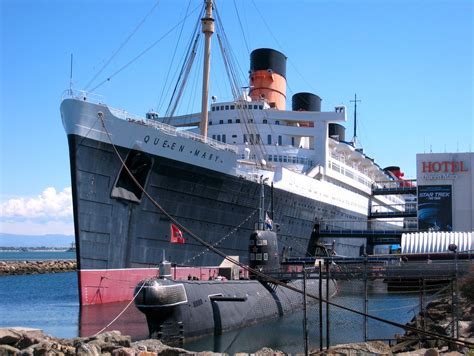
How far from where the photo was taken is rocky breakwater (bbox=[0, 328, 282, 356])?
47.1ft

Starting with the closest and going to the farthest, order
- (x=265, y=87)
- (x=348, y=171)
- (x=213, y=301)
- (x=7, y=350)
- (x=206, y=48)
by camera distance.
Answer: (x=7, y=350) → (x=213, y=301) → (x=206, y=48) → (x=265, y=87) → (x=348, y=171)

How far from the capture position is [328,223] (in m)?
44.8

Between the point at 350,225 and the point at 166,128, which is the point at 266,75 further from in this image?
the point at 166,128

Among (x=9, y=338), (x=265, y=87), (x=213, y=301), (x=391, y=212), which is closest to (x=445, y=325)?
(x=213, y=301)

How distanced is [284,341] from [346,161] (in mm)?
35025

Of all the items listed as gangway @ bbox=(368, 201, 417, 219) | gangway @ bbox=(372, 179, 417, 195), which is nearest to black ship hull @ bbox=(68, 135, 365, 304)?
gangway @ bbox=(368, 201, 417, 219)

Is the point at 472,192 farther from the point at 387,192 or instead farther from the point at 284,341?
the point at 284,341

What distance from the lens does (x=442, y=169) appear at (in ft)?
146

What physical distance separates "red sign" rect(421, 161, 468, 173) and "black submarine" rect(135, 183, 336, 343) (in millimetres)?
21418

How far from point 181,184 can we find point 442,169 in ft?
78.0

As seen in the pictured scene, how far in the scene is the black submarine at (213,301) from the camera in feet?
61.4

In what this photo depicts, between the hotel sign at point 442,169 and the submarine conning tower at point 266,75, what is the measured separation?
12.2 metres

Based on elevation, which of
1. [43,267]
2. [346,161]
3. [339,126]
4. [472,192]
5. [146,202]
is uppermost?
[339,126]

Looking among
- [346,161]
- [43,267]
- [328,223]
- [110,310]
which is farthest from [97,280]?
[43,267]
